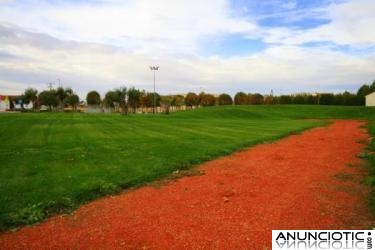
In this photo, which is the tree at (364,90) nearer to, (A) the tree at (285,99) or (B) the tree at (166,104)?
(A) the tree at (285,99)

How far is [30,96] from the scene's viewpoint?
124 m

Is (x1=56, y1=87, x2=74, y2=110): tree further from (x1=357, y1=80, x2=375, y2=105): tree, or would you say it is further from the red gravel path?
the red gravel path

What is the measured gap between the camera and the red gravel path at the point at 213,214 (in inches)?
251

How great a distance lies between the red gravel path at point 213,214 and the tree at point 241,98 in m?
122

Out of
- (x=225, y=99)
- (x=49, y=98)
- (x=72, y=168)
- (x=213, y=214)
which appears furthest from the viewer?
(x=225, y=99)

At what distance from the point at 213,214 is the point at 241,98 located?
5080 inches

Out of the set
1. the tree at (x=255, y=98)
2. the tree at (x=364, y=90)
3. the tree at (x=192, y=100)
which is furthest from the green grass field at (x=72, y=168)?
the tree at (x=192, y=100)

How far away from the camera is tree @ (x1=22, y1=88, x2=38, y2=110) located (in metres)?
124

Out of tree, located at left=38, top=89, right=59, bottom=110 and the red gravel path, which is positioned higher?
tree, located at left=38, top=89, right=59, bottom=110

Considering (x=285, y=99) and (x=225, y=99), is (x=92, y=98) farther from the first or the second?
(x=285, y=99)

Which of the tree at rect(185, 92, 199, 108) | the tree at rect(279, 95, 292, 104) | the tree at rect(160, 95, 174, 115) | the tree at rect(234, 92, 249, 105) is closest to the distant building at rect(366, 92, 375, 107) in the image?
the tree at rect(279, 95, 292, 104)

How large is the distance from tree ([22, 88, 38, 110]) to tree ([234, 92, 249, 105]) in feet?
223

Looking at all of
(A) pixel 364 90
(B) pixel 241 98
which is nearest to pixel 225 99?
(B) pixel 241 98

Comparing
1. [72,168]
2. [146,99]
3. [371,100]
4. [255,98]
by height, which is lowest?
[72,168]
